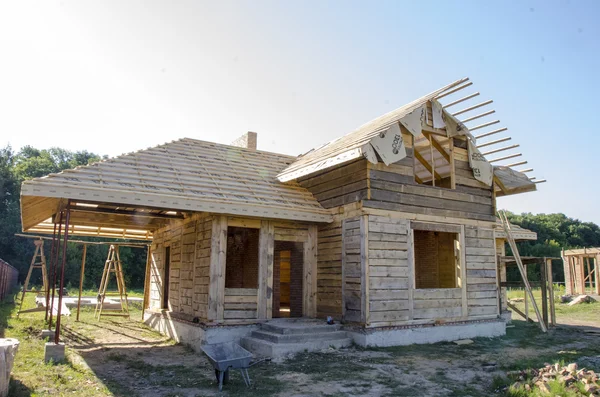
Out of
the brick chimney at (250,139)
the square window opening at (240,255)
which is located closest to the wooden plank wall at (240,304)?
the square window opening at (240,255)

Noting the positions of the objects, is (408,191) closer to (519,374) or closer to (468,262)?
(468,262)

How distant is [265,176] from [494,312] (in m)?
7.89

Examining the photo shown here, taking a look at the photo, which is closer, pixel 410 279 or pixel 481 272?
pixel 410 279

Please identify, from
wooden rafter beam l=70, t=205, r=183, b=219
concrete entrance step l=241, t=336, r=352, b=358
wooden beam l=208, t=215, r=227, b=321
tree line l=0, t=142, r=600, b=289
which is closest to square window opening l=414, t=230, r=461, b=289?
concrete entrance step l=241, t=336, r=352, b=358

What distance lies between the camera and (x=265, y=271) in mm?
11508

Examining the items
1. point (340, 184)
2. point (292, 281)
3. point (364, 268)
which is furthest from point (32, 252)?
point (364, 268)

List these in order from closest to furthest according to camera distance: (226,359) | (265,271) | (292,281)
→ (226,359)
(265,271)
(292,281)

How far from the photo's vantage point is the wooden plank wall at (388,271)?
11.0 m

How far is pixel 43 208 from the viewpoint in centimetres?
1102

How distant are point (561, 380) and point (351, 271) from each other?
5351mm

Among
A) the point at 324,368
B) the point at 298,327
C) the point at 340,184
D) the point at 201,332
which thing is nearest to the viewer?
the point at 324,368

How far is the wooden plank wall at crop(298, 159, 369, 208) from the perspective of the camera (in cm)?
1153

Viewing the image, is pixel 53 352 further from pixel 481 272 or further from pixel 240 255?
pixel 481 272

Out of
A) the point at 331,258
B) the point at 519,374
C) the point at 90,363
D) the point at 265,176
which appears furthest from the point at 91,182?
the point at 519,374
